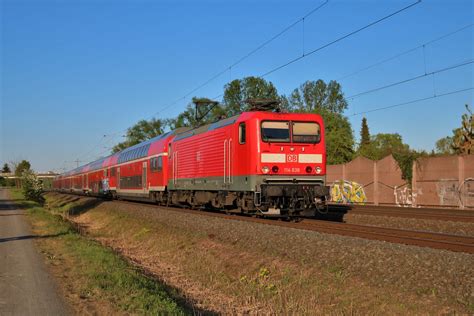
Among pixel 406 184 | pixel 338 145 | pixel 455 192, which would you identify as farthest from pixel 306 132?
pixel 338 145

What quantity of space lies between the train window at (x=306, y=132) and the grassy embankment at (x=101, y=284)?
711cm

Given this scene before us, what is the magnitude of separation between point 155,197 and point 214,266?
1736cm

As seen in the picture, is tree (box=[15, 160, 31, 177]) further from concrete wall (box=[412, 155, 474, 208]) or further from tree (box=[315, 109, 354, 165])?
concrete wall (box=[412, 155, 474, 208])

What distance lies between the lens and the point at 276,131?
622 inches

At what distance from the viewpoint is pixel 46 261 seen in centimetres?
1112

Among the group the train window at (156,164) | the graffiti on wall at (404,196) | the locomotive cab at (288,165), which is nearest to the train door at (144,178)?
the train window at (156,164)

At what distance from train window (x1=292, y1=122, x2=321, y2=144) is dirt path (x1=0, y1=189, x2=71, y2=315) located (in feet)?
27.7

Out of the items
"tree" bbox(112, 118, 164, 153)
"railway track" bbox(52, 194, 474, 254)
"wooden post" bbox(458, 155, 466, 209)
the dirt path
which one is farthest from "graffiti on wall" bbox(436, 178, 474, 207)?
"tree" bbox(112, 118, 164, 153)

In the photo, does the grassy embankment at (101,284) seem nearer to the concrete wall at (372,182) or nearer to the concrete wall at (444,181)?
the concrete wall at (444,181)

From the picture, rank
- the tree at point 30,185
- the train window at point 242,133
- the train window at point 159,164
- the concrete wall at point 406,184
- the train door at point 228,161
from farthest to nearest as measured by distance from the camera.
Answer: the tree at point 30,185 → the train window at point 159,164 → the concrete wall at point 406,184 → the train door at point 228,161 → the train window at point 242,133

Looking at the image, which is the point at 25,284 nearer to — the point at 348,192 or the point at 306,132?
the point at 306,132

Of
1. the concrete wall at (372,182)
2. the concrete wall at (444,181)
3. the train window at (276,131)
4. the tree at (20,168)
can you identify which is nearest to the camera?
the train window at (276,131)

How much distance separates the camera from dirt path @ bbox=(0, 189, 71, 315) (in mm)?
6867

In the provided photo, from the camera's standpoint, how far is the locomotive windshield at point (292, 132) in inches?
617
